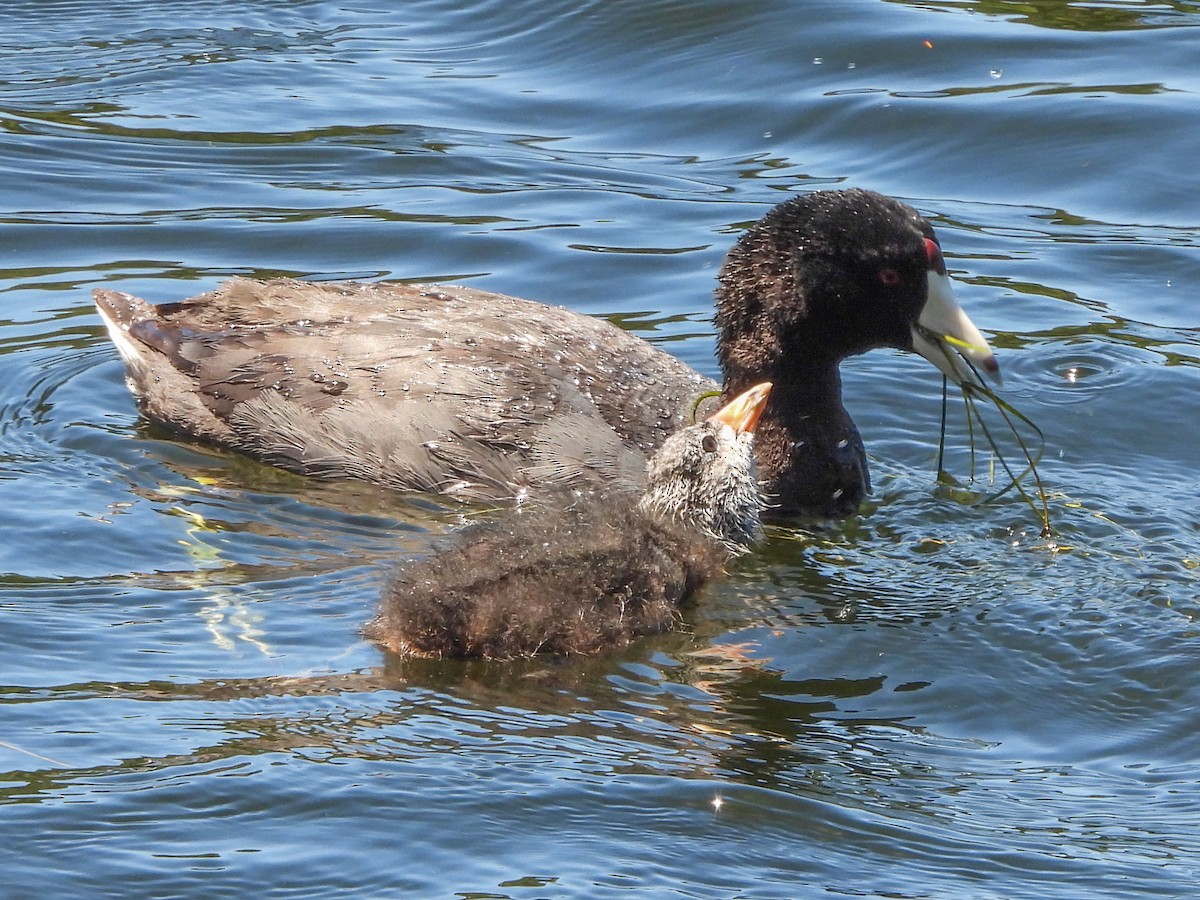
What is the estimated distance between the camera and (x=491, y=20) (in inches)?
597

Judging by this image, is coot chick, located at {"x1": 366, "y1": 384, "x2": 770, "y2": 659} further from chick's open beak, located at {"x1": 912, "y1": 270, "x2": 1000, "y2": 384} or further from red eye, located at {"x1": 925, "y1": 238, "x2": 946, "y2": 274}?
red eye, located at {"x1": 925, "y1": 238, "x2": 946, "y2": 274}

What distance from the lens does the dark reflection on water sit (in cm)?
531

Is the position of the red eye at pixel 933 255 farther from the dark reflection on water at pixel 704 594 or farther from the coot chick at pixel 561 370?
the dark reflection on water at pixel 704 594

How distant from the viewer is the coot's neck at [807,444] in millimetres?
8266

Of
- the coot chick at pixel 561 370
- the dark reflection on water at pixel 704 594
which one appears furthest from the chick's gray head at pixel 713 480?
the coot chick at pixel 561 370

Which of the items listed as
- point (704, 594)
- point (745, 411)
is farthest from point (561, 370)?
point (704, 594)

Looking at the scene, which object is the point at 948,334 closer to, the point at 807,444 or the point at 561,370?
the point at 807,444

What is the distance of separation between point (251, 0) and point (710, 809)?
Result: 11158mm

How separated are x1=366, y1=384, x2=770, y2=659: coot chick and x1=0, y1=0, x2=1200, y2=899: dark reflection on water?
116 millimetres

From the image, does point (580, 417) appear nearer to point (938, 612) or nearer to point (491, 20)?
point (938, 612)

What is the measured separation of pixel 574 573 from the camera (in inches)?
259

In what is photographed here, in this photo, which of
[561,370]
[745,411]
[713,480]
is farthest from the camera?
[561,370]

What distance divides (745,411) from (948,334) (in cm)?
96

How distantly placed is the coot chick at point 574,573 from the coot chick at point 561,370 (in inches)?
22.7
